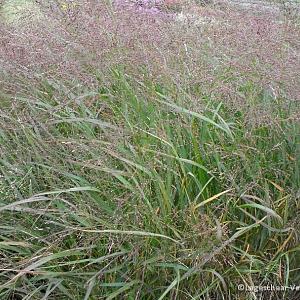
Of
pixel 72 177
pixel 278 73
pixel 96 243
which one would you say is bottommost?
pixel 96 243

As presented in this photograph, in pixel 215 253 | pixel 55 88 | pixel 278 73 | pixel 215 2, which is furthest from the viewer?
pixel 215 2

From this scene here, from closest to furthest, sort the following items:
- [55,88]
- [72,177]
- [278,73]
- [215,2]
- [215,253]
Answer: [215,253] → [72,177] → [278,73] → [55,88] → [215,2]

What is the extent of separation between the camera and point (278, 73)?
2.25 metres

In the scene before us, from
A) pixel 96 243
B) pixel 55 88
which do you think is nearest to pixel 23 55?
pixel 55 88

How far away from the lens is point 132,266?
2012 mm

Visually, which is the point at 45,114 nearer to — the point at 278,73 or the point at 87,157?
the point at 87,157

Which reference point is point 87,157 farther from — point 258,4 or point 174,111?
point 258,4

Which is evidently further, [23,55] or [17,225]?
[23,55]

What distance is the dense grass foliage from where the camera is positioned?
197 cm

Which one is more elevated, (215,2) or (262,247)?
(215,2)

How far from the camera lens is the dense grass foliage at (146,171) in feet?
6.48

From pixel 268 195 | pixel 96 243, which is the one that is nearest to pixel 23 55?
pixel 96 243

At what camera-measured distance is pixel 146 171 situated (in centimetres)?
199

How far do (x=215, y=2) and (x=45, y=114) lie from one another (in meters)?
1.14
